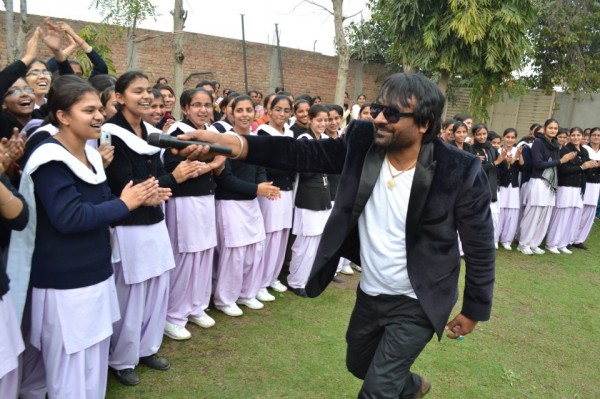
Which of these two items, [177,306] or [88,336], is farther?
[177,306]

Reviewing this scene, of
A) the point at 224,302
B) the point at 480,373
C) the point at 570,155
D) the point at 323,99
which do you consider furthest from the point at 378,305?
the point at 323,99

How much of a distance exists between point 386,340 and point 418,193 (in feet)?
2.49

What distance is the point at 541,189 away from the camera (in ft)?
25.5

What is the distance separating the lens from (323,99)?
16484 mm

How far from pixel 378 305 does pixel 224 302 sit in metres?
2.25

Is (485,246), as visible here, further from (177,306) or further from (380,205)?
(177,306)

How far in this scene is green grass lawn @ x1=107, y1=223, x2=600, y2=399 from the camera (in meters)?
3.46

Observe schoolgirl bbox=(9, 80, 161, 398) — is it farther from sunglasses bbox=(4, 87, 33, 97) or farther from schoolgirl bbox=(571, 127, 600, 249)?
schoolgirl bbox=(571, 127, 600, 249)

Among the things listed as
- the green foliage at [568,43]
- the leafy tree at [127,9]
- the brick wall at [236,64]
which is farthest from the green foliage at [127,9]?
the green foliage at [568,43]

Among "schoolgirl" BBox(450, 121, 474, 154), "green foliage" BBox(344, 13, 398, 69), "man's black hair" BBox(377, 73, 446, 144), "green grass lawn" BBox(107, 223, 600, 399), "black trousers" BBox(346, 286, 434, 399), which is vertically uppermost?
"green foliage" BBox(344, 13, 398, 69)

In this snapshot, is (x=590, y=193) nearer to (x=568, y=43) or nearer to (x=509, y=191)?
(x=509, y=191)

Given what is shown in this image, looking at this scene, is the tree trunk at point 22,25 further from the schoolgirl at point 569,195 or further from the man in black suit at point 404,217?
the schoolgirl at point 569,195

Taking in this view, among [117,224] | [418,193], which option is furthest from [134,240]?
[418,193]

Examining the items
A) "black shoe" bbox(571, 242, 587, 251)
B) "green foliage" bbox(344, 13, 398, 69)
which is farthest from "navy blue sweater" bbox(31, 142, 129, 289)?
"green foliage" bbox(344, 13, 398, 69)
